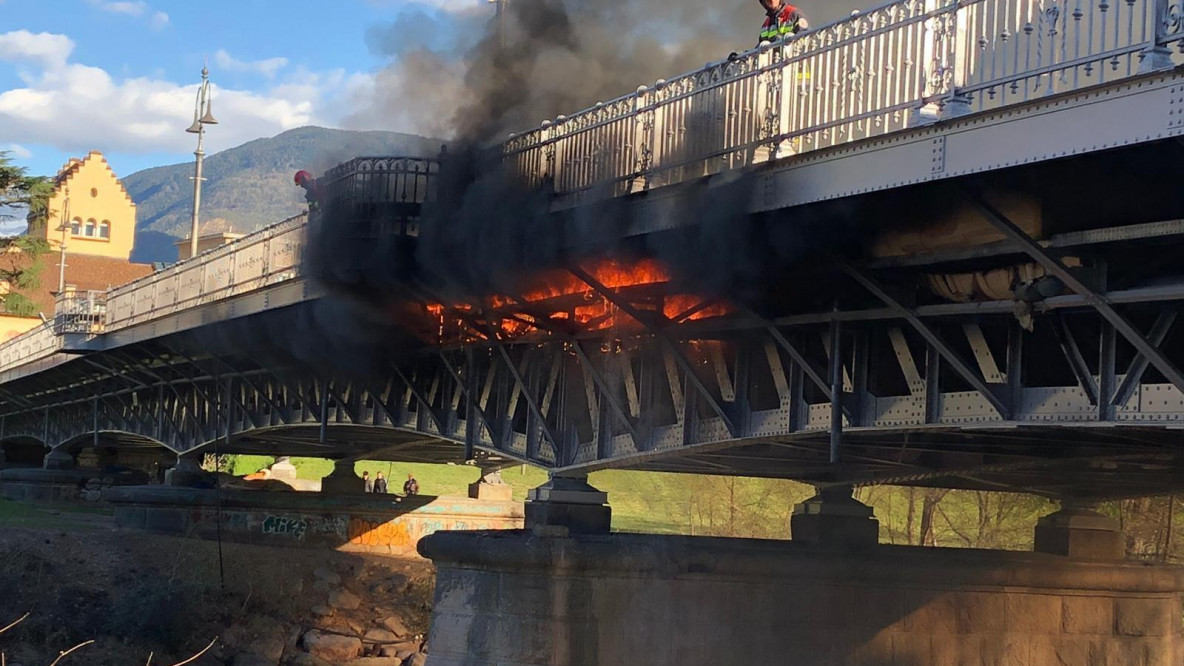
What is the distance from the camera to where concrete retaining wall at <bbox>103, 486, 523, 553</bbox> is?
40219 mm

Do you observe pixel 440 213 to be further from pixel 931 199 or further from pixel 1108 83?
pixel 1108 83

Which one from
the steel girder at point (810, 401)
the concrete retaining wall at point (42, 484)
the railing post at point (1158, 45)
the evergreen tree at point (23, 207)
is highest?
the evergreen tree at point (23, 207)

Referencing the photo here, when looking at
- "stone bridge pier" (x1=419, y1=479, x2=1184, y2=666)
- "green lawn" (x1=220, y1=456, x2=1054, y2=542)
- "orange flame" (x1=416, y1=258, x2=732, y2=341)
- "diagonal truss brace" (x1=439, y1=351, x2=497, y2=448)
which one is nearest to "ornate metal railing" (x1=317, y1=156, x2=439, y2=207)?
"orange flame" (x1=416, y1=258, x2=732, y2=341)

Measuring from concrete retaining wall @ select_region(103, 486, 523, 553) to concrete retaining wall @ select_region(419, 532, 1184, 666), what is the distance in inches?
794

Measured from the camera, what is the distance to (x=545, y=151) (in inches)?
742

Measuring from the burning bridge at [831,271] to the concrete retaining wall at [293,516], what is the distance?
576 inches

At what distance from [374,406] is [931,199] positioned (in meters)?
16.0

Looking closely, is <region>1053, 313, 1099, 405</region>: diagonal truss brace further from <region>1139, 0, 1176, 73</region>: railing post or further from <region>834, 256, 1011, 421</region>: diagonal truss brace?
<region>1139, 0, 1176, 73</region>: railing post

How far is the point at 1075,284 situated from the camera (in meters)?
11.9

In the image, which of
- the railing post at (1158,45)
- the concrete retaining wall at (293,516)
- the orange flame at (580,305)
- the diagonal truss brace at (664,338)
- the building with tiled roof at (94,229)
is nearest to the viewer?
the railing post at (1158,45)

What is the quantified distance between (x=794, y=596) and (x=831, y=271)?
8.04 metres

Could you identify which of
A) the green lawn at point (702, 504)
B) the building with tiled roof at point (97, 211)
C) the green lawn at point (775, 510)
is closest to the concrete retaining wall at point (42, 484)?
the green lawn at point (702, 504)

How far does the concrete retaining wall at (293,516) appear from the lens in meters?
40.2

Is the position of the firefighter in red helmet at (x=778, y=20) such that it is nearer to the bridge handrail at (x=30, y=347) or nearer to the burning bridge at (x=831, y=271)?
the burning bridge at (x=831, y=271)
